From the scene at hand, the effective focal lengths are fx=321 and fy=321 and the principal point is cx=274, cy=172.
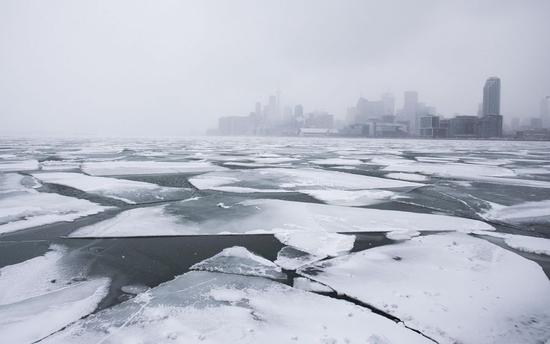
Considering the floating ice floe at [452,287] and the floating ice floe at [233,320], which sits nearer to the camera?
the floating ice floe at [233,320]

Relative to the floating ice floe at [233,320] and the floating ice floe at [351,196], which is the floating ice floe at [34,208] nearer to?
the floating ice floe at [233,320]

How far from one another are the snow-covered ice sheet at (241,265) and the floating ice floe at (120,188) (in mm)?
2510

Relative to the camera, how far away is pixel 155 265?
2.51m

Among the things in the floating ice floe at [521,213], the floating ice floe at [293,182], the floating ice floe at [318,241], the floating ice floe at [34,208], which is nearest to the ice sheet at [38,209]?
the floating ice floe at [34,208]

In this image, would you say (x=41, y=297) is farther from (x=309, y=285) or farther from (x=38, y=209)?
(x=38, y=209)

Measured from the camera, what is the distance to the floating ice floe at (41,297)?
168cm

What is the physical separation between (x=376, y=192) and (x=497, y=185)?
2.88 metres

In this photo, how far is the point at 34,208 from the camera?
4152 mm

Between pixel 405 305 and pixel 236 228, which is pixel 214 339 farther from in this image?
pixel 236 228

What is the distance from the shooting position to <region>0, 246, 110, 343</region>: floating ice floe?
1.68m

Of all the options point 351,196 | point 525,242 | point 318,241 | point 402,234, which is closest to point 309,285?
point 318,241

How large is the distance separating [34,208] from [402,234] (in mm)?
4499

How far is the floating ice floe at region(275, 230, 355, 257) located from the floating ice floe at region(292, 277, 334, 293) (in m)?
0.51

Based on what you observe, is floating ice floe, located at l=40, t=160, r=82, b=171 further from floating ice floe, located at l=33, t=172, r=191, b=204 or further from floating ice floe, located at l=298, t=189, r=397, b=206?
floating ice floe, located at l=298, t=189, r=397, b=206
